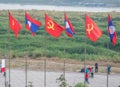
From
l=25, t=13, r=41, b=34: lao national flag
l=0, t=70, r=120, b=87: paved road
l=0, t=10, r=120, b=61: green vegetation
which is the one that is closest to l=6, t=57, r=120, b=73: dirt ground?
l=0, t=10, r=120, b=61: green vegetation

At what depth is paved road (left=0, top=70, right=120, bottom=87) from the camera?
32969 mm

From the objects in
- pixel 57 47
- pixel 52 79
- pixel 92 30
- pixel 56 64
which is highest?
pixel 92 30

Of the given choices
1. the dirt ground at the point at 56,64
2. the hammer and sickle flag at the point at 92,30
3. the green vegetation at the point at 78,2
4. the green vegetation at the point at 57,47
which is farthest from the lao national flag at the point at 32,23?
the green vegetation at the point at 78,2

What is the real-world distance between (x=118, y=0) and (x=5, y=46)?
124077 mm

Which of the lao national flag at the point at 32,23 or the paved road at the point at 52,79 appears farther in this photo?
the paved road at the point at 52,79

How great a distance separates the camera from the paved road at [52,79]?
108 ft

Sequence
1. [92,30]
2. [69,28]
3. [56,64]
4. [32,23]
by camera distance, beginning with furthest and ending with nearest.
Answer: [56,64] < [69,28] < [32,23] < [92,30]

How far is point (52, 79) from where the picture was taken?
34594 mm

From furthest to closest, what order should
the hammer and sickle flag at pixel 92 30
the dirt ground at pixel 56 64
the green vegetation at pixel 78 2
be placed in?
the green vegetation at pixel 78 2 < the dirt ground at pixel 56 64 < the hammer and sickle flag at pixel 92 30

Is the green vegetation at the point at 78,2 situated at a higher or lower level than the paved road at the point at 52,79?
higher

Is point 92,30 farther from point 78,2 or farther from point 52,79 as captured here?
point 78,2

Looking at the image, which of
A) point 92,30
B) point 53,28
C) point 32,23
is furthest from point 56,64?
point 92,30

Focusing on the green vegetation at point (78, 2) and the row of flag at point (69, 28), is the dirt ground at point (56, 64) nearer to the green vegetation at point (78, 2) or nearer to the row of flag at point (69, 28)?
the row of flag at point (69, 28)

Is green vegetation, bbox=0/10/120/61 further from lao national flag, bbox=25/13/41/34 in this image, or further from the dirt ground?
lao national flag, bbox=25/13/41/34
